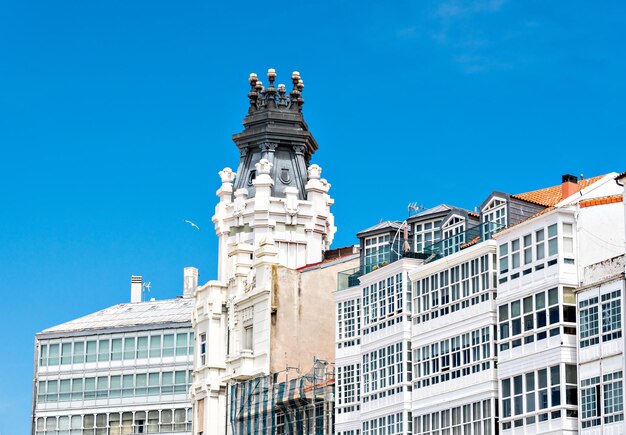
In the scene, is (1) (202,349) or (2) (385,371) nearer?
(2) (385,371)

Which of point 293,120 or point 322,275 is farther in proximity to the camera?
point 293,120

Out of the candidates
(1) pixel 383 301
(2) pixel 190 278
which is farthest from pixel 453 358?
(2) pixel 190 278

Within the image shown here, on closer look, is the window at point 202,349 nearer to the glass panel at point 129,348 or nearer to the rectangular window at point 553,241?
the glass panel at point 129,348

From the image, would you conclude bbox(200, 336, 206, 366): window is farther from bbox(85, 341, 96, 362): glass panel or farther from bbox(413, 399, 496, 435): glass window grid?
bbox(413, 399, 496, 435): glass window grid

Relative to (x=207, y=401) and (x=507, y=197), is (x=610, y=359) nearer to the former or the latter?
(x=507, y=197)

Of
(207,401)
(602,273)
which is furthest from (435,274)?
(207,401)

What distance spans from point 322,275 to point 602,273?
32.3 meters

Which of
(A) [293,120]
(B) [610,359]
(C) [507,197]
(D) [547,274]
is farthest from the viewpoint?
(A) [293,120]

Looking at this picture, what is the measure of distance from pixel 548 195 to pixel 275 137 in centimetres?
3356

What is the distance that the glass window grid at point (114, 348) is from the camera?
407ft

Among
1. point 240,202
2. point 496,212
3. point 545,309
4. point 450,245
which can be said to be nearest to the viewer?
point 545,309

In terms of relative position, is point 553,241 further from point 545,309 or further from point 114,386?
point 114,386

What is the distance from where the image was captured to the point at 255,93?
380 ft

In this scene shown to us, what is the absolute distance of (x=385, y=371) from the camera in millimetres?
85812
